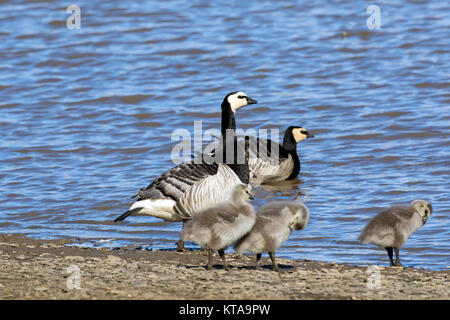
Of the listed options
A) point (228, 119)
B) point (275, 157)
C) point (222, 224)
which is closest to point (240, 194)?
point (222, 224)

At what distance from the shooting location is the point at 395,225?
27.7ft

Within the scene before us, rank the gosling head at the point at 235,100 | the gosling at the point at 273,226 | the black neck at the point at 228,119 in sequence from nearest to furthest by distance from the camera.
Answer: the gosling at the point at 273,226 < the black neck at the point at 228,119 < the gosling head at the point at 235,100

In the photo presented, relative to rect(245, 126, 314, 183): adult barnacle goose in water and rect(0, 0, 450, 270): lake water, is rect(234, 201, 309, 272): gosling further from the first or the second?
Result: rect(245, 126, 314, 183): adult barnacle goose in water

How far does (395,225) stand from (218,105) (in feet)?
32.2

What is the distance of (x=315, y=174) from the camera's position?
1412cm

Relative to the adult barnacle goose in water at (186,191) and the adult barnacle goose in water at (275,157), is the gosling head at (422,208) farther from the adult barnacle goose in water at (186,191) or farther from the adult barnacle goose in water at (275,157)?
the adult barnacle goose in water at (275,157)

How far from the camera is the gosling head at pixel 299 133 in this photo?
50.5ft

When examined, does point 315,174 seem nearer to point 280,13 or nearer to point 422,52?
point 422,52

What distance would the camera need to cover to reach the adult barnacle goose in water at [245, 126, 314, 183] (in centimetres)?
1480

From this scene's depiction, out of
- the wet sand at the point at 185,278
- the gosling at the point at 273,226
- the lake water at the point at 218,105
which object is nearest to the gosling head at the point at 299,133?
the lake water at the point at 218,105

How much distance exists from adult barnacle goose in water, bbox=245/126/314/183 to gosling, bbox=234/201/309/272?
6.39 metres

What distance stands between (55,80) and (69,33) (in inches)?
194

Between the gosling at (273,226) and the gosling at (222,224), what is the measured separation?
13 cm
